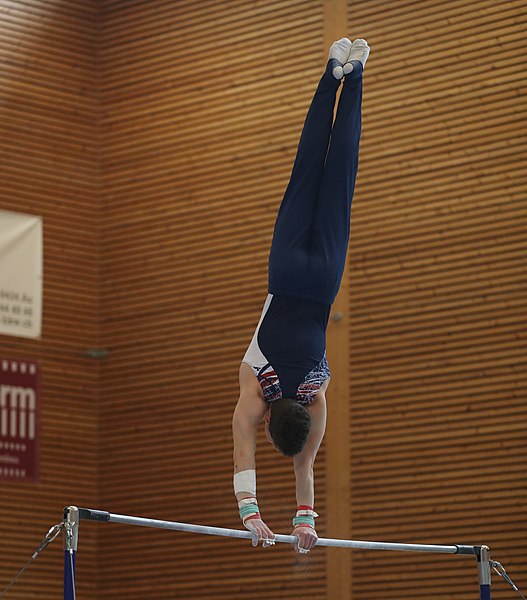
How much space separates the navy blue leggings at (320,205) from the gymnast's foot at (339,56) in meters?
0.03

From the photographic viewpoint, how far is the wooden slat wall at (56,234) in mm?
10375

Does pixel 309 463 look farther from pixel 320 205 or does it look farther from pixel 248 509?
pixel 320 205

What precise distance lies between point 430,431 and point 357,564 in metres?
1.14

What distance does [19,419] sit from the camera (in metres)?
10.3

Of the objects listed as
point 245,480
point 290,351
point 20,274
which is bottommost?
point 245,480

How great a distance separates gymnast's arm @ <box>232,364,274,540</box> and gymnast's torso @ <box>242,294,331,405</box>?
0.16ft

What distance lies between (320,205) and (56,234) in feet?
16.9

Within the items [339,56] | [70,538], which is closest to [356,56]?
[339,56]

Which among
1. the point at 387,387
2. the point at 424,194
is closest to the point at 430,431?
the point at 387,387

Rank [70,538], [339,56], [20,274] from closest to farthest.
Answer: [70,538], [339,56], [20,274]

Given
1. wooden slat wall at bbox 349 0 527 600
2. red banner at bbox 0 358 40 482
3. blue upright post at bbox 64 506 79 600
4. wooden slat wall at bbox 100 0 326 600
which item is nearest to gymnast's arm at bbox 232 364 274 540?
blue upright post at bbox 64 506 79 600

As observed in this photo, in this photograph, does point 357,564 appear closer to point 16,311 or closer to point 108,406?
point 108,406

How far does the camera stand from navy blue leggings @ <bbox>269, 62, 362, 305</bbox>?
599 centimetres

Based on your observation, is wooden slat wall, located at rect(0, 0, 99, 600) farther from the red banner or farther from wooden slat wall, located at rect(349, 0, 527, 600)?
wooden slat wall, located at rect(349, 0, 527, 600)
